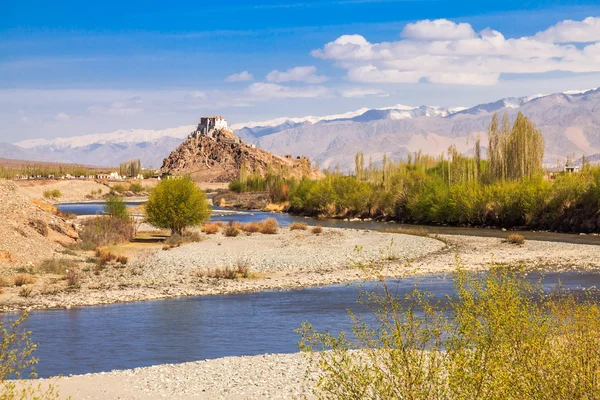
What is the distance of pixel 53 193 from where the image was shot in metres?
110

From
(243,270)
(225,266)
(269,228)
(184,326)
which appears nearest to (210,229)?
(269,228)

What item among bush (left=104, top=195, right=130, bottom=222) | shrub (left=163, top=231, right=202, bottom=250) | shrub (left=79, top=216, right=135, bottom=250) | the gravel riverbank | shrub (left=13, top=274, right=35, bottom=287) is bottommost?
the gravel riverbank

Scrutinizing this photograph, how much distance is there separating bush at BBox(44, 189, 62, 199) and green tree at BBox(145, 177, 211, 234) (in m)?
71.1

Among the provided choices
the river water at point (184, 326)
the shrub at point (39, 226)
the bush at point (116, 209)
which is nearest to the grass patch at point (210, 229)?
the bush at point (116, 209)

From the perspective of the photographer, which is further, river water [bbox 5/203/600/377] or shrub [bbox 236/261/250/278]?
shrub [bbox 236/261/250/278]

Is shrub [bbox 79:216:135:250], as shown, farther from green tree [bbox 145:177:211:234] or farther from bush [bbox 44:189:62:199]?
bush [bbox 44:189:62:199]

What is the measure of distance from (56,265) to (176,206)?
13894 mm

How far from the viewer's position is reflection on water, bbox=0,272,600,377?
16172mm

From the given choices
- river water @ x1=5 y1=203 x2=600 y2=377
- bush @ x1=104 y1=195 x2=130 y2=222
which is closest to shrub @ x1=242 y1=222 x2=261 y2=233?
bush @ x1=104 y1=195 x2=130 y2=222

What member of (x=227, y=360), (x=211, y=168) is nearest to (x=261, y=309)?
(x=227, y=360)

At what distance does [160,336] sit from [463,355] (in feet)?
39.4

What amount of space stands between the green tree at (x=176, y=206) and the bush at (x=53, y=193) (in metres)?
71.1

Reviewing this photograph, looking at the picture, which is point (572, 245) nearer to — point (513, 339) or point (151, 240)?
point (151, 240)

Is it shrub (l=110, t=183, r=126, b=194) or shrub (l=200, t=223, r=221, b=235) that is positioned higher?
shrub (l=110, t=183, r=126, b=194)
